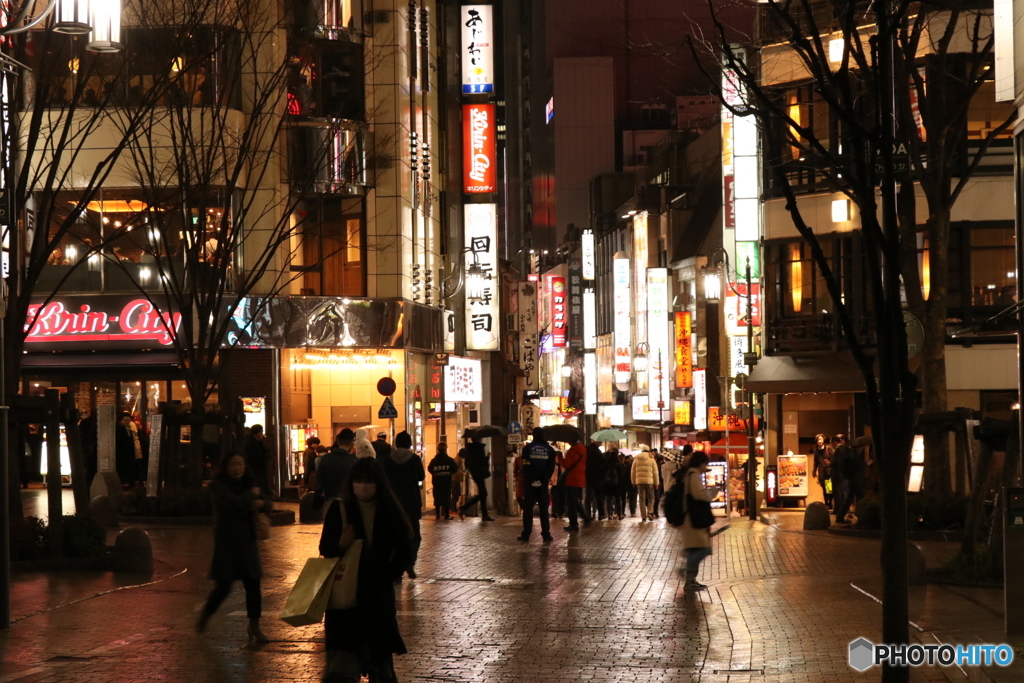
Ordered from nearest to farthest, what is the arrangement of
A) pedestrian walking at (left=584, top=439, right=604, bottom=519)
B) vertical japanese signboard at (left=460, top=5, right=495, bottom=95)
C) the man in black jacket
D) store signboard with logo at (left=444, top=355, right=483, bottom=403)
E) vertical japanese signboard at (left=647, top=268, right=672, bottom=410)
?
the man in black jacket
pedestrian walking at (left=584, top=439, right=604, bottom=519)
store signboard with logo at (left=444, top=355, right=483, bottom=403)
vertical japanese signboard at (left=460, top=5, right=495, bottom=95)
vertical japanese signboard at (left=647, top=268, right=672, bottom=410)

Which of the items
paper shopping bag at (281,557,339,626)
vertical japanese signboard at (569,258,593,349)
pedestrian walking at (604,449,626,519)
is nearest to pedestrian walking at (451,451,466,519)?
pedestrian walking at (604,449,626,519)

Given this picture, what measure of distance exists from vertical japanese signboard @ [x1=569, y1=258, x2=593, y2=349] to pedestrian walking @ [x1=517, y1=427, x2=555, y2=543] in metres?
62.0

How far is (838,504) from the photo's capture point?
93.6 ft

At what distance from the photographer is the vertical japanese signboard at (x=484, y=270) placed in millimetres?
42719

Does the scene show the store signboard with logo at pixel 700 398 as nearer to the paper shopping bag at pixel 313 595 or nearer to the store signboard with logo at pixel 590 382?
the store signboard with logo at pixel 590 382

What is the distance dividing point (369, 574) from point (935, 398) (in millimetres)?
17206

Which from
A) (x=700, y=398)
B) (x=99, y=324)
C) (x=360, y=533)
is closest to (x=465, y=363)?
(x=700, y=398)

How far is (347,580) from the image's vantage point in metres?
7.82

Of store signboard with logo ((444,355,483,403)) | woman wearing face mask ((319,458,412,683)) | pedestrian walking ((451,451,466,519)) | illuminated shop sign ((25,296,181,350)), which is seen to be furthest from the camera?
store signboard with logo ((444,355,483,403))

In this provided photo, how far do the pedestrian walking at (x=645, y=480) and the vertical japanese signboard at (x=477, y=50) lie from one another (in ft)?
52.0

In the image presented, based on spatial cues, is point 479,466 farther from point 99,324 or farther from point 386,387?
point 99,324

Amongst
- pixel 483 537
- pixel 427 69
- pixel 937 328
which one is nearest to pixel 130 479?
pixel 483 537

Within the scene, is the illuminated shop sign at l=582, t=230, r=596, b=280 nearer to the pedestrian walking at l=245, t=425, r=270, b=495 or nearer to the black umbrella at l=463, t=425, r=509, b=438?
the black umbrella at l=463, t=425, r=509, b=438

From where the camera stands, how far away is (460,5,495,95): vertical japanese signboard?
42375 mm
